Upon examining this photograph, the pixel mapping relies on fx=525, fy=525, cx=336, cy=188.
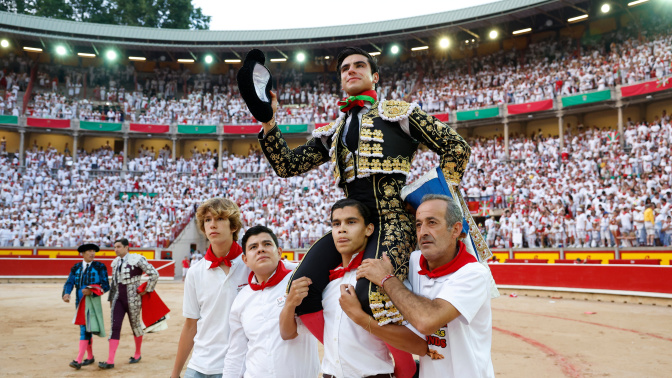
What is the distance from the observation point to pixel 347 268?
2.48 meters

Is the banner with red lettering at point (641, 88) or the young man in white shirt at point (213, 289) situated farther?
the banner with red lettering at point (641, 88)

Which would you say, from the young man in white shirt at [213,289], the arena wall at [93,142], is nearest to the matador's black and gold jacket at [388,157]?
the young man in white shirt at [213,289]

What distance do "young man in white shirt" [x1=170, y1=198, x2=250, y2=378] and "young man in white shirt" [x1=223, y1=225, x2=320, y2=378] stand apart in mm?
164

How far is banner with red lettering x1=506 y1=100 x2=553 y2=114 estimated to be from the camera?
21.8 meters

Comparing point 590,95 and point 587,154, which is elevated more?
point 590,95

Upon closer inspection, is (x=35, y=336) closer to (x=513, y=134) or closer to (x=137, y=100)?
(x=513, y=134)

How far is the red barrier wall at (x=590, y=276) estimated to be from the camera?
11.9 meters

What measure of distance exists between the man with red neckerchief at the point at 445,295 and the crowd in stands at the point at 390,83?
795 inches

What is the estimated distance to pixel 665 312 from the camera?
10.2 meters

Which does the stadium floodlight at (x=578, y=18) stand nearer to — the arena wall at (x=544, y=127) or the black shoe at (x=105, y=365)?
the arena wall at (x=544, y=127)

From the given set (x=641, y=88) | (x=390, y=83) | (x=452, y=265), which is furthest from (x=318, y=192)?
(x=452, y=265)

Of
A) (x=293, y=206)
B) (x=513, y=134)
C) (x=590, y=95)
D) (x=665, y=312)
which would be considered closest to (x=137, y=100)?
(x=293, y=206)

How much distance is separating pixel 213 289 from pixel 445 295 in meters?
1.59

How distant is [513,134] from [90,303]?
22.0 m
